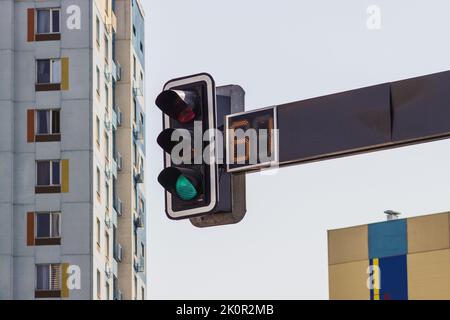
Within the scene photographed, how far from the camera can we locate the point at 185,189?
36.1 feet

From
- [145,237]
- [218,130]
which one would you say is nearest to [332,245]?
[145,237]

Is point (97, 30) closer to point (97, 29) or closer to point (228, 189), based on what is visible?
point (97, 29)

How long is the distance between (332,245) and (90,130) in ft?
48.2

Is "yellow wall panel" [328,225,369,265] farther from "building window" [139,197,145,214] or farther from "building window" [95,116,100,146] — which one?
"building window" [95,116,100,146]

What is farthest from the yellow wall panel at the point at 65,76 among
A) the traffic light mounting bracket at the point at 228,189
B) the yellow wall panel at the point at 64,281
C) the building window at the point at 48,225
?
the traffic light mounting bracket at the point at 228,189

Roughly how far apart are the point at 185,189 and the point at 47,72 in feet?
191

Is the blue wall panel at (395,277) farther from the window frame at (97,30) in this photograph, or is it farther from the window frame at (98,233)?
the window frame at (97,30)

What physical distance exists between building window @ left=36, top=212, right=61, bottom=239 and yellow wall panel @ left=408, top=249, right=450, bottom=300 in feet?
55.8

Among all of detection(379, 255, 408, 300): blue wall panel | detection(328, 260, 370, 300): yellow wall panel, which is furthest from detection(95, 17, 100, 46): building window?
detection(379, 255, 408, 300): blue wall panel

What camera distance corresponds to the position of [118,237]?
73.6m

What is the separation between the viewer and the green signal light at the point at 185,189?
1097cm

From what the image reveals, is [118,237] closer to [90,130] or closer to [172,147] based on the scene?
[90,130]

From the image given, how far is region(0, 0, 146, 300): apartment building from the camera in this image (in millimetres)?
65875

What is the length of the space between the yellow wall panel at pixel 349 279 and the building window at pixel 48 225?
563 inches
